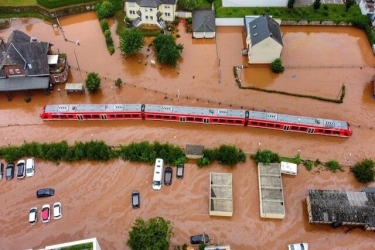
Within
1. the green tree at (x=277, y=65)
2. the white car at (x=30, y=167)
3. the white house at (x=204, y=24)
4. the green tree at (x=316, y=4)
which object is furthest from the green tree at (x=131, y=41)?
the green tree at (x=316, y=4)

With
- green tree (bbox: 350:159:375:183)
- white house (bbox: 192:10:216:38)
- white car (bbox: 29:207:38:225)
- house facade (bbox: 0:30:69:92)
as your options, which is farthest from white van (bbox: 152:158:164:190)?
white house (bbox: 192:10:216:38)

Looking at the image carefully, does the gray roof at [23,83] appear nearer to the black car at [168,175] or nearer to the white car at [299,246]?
the black car at [168,175]

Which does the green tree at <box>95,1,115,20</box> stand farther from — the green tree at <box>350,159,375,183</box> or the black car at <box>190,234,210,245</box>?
the green tree at <box>350,159,375,183</box>

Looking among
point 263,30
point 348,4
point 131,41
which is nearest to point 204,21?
point 263,30

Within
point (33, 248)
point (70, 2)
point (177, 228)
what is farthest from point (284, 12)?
point (33, 248)

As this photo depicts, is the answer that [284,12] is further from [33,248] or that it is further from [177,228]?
[33,248]

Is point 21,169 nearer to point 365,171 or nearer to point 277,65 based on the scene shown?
point 277,65
